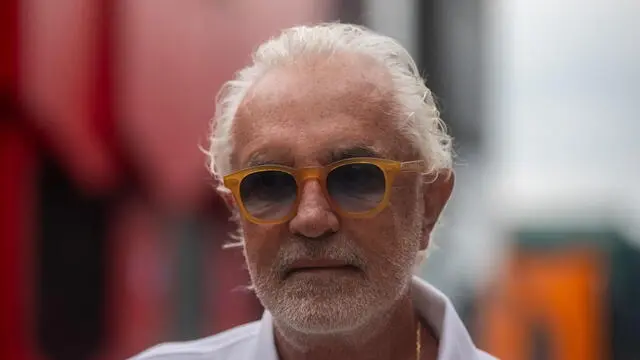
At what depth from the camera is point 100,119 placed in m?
1.51

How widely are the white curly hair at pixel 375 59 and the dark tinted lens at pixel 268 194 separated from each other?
101 millimetres

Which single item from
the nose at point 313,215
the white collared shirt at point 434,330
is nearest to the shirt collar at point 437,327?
the white collared shirt at point 434,330

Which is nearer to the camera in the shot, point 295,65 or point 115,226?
point 295,65

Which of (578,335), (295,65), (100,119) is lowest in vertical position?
(578,335)

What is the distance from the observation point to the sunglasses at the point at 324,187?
2.74 feet

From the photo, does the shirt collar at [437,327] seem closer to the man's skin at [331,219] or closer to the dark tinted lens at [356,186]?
the man's skin at [331,219]

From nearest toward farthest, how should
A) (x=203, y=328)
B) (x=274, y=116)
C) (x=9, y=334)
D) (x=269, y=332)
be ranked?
(x=274, y=116), (x=269, y=332), (x=203, y=328), (x=9, y=334)

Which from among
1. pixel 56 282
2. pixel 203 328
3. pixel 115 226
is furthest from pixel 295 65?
pixel 56 282

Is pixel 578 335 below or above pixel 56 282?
below

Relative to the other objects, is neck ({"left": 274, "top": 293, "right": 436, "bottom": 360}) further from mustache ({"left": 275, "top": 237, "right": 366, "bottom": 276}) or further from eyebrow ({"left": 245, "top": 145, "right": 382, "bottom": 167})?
eyebrow ({"left": 245, "top": 145, "right": 382, "bottom": 167})

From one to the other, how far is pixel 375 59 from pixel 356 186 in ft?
0.66

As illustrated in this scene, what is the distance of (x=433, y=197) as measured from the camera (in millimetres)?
970

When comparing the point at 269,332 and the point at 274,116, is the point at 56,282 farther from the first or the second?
the point at 274,116

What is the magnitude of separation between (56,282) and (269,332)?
2.39 ft
